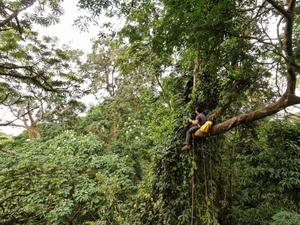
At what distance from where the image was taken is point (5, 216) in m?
4.64

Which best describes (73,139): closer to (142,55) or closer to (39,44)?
(142,55)

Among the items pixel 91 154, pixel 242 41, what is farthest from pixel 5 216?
pixel 242 41

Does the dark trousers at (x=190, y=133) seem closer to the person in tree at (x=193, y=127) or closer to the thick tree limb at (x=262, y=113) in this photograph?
the person in tree at (x=193, y=127)

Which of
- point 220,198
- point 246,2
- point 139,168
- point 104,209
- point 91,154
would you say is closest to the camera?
point 246,2

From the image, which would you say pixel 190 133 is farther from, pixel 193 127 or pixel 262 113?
pixel 262 113

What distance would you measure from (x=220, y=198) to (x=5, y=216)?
3137 mm

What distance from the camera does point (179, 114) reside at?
14.4 ft

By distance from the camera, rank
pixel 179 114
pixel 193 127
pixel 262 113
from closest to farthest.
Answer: pixel 262 113 → pixel 193 127 → pixel 179 114

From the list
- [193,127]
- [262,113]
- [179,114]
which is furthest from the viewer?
[179,114]

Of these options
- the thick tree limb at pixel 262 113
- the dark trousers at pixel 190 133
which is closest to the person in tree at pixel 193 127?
the dark trousers at pixel 190 133

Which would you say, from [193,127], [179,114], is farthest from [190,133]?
[179,114]

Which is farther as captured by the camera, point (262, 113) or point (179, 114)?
point (179, 114)

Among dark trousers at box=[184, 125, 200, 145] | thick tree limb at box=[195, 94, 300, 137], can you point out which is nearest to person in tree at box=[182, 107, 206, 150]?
dark trousers at box=[184, 125, 200, 145]

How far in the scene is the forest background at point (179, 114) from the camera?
2.89 meters
